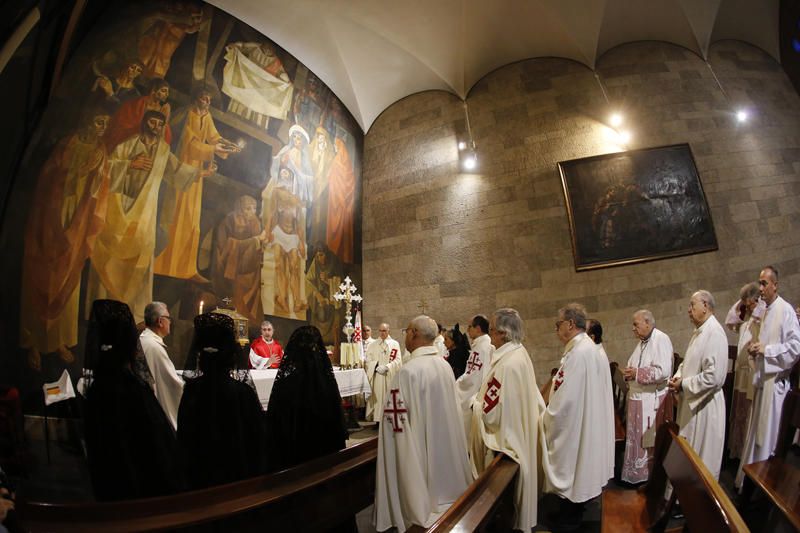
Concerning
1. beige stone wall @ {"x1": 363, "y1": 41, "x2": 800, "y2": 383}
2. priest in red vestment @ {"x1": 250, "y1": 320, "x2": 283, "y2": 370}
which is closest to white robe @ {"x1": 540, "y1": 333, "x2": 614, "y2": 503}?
priest in red vestment @ {"x1": 250, "y1": 320, "x2": 283, "y2": 370}

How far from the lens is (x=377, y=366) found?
8.16 metres

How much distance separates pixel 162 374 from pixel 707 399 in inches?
189

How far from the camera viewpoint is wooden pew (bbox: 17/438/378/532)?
165 cm

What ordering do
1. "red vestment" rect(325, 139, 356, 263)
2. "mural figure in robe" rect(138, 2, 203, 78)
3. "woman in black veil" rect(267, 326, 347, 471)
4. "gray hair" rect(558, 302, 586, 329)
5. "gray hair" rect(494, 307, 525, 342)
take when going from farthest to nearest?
"red vestment" rect(325, 139, 356, 263), "mural figure in robe" rect(138, 2, 203, 78), "gray hair" rect(558, 302, 586, 329), "gray hair" rect(494, 307, 525, 342), "woman in black veil" rect(267, 326, 347, 471)

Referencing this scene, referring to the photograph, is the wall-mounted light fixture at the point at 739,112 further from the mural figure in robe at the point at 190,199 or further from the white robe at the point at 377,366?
the mural figure in robe at the point at 190,199

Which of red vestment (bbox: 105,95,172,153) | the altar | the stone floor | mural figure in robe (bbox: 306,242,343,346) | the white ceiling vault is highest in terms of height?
the white ceiling vault

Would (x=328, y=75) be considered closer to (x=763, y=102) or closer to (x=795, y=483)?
(x=763, y=102)

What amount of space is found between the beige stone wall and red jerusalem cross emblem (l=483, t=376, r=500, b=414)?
258 inches

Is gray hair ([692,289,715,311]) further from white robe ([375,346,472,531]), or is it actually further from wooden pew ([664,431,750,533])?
wooden pew ([664,431,750,533])

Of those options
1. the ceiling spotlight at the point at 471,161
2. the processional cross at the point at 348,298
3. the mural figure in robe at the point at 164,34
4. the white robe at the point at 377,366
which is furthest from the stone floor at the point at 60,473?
the ceiling spotlight at the point at 471,161

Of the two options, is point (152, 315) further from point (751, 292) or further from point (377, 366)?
point (751, 292)

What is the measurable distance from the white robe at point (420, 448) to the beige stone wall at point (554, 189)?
6.87m

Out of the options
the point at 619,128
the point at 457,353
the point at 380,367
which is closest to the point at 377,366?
the point at 380,367

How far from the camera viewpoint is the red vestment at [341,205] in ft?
34.2
